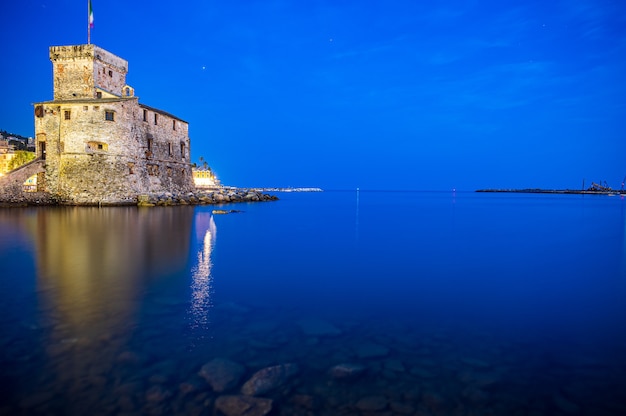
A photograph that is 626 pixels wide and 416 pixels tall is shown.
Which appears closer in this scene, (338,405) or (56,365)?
(338,405)

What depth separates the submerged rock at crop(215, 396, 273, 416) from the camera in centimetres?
351

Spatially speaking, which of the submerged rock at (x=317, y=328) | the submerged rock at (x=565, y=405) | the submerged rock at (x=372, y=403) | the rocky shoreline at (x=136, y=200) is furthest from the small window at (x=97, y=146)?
the submerged rock at (x=565, y=405)

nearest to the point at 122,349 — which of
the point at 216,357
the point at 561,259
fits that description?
the point at 216,357

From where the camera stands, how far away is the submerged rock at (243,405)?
11.5 feet

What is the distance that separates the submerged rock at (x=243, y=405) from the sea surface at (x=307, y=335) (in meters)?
0.02

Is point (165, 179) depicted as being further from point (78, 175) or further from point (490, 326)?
point (490, 326)

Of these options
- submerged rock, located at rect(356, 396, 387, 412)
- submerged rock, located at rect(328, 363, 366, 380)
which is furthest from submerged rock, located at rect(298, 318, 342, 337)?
submerged rock, located at rect(356, 396, 387, 412)

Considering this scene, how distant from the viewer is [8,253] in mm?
11719

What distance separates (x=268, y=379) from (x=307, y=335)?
144 cm

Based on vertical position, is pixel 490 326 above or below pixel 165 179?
below

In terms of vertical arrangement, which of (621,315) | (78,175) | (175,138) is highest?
(175,138)

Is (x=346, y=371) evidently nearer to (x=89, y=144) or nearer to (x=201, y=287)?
(x=201, y=287)

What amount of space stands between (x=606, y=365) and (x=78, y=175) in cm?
3583

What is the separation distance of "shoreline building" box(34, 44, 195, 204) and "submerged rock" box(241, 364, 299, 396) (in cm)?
3274
